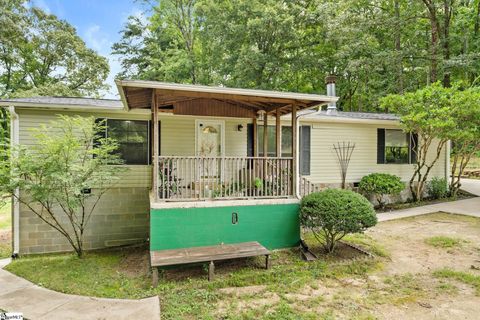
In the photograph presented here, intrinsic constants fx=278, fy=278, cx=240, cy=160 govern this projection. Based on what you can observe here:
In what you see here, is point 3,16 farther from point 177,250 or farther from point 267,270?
point 267,270

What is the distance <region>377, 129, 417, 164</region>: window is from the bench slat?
6.94 meters

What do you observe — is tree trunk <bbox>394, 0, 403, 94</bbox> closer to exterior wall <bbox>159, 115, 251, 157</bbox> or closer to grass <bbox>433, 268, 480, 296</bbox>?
exterior wall <bbox>159, 115, 251, 157</bbox>

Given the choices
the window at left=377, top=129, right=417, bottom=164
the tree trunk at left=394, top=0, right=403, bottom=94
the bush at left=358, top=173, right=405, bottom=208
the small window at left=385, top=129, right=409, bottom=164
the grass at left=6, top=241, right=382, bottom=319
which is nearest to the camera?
the grass at left=6, top=241, right=382, bottom=319

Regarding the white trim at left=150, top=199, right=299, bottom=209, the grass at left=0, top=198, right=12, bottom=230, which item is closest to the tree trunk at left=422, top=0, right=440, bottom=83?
the white trim at left=150, top=199, right=299, bottom=209

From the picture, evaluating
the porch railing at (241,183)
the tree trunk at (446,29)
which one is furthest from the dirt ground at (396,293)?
the tree trunk at (446,29)

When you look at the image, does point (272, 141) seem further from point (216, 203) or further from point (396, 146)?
point (396, 146)

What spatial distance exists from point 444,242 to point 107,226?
25.0ft

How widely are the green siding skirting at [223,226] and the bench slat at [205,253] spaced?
0.22 metres

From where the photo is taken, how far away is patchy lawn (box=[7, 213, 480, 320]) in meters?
3.57

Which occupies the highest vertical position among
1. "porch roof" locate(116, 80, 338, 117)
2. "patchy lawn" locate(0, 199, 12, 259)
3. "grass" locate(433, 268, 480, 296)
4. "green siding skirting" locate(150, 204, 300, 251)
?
"porch roof" locate(116, 80, 338, 117)

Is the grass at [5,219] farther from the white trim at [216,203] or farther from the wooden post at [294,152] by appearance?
the wooden post at [294,152]

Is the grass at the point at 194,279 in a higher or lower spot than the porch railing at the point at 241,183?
lower

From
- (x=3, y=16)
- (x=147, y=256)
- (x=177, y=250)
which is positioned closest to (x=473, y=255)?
(x=177, y=250)

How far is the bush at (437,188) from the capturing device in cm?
1046
